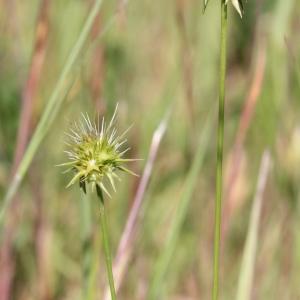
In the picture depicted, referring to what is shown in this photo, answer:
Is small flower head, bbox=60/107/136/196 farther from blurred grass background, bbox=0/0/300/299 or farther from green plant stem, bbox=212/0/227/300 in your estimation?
blurred grass background, bbox=0/0/300/299

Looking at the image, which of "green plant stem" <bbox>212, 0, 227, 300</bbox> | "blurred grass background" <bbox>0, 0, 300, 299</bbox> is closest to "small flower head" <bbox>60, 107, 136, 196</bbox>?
"green plant stem" <bbox>212, 0, 227, 300</bbox>

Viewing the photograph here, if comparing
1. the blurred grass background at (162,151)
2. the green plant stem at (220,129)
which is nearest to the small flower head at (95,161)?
the green plant stem at (220,129)

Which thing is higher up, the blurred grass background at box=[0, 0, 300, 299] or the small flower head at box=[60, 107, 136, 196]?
the blurred grass background at box=[0, 0, 300, 299]

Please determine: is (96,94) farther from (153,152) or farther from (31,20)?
(31,20)

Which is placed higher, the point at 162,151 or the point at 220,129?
the point at 162,151

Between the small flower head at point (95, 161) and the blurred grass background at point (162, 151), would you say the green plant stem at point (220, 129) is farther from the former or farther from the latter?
the blurred grass background at point (162, 151)

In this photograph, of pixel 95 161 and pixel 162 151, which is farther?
pixel 162 151

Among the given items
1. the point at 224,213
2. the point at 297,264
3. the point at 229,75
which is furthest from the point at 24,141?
the point at 229,75

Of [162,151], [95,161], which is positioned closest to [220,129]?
[95,161]

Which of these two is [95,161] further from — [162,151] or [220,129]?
[162,151]

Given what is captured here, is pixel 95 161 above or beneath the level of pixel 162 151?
beneath

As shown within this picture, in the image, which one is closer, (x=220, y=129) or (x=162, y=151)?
(x=220, y=129)
